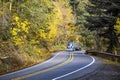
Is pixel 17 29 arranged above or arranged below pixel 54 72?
above

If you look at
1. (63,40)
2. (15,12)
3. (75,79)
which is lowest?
(63,40)

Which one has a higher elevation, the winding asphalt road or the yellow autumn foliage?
the yellow autumn foliage

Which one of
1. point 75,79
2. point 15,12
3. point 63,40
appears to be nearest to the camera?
point 75,79

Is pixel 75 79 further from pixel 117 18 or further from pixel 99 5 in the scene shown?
pixel 99 5

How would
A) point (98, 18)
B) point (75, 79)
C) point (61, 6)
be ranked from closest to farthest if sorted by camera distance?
point (75, 79) → point (98, 18) → point (61, 6)

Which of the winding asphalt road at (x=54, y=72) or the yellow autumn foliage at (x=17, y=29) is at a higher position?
the yellow autumn foliage at (x=17, y=29)

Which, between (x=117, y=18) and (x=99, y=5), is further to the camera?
(x=99, y=5)

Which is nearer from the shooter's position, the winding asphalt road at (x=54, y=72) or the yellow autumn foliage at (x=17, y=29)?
the winding asphalt road at (x=54, y=72)

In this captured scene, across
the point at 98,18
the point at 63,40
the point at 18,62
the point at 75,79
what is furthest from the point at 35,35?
the point at 63,40

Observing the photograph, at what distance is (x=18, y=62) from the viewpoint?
2597cm

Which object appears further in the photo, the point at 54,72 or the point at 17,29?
the point at 17,29

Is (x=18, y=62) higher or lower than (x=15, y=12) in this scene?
lower

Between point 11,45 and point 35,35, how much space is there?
12231mm

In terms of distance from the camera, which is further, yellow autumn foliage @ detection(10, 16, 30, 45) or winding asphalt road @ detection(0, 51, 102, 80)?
yellow autumn foliage @ detection(10, 16, 30, 45)
